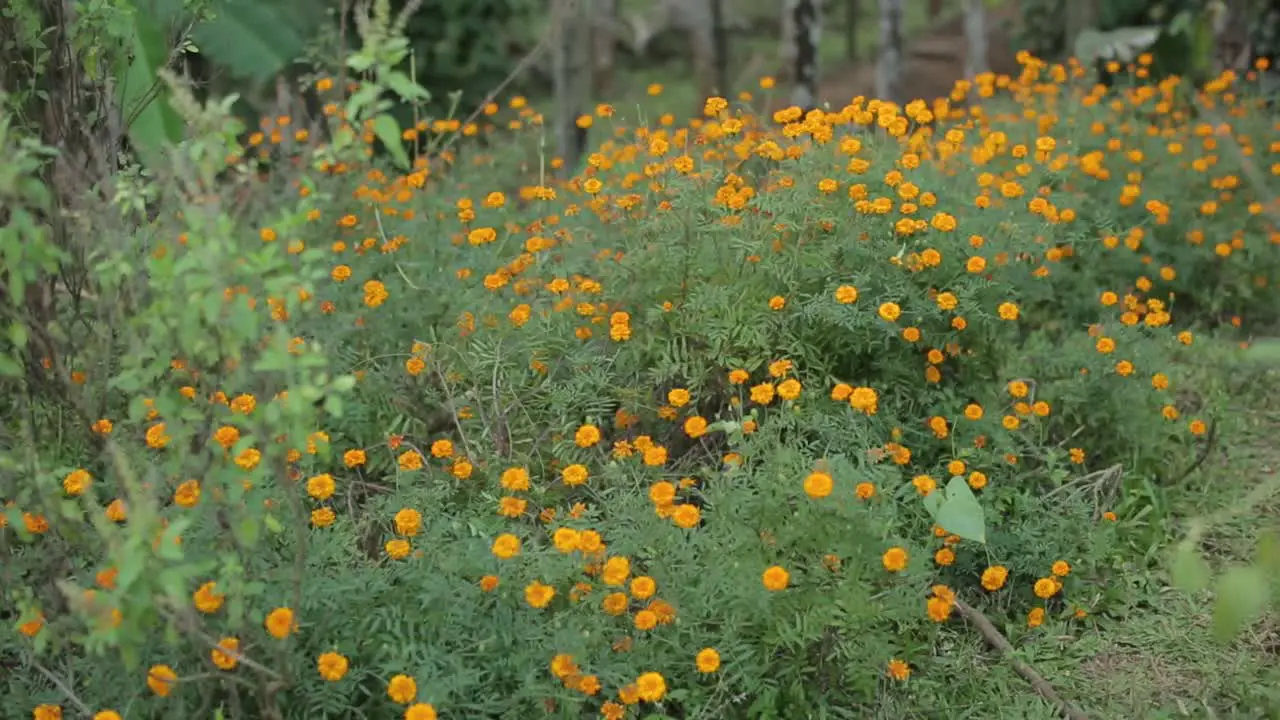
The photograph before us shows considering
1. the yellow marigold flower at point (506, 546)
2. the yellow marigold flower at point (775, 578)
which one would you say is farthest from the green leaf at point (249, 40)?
the yellow marigold flower at point (775, 578)

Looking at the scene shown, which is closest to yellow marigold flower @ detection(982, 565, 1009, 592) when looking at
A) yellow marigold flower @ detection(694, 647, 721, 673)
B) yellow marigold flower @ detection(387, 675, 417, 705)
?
yellow marigold flower @ detection(694, 647, 721, 673)

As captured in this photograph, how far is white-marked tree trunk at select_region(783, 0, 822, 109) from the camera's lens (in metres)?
7.41

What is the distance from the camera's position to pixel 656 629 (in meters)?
3.01

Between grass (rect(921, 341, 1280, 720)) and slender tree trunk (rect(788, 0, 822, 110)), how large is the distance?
3986 mm

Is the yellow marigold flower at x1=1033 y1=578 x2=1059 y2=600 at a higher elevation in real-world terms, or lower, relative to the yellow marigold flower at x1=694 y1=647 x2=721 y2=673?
lower

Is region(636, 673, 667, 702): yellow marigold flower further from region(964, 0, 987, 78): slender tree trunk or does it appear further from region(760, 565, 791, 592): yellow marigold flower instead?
region(964, 0, 987, 78): slender tree trunk

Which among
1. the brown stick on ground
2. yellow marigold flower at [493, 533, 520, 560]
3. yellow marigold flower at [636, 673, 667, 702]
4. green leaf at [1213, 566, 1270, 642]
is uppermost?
green leaf at [1213, 566, 1270, 642]

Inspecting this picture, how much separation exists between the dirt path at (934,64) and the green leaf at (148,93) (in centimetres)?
760

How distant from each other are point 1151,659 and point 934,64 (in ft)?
32.9

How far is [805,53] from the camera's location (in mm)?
7484

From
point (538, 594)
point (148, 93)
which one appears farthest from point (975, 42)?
point (538, 594)

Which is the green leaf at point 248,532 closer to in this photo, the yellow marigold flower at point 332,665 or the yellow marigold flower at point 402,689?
the yellow marigold flower at point 332,665

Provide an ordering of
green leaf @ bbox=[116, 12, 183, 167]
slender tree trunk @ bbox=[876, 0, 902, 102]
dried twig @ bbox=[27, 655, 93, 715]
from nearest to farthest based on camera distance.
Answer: dried twig @ bbox=[27, 655, 93, 715] → green leaf @ bbox=[116, 12, 183, 167] → slender tree trunk @ bbox=[876, 0, 902, 102]

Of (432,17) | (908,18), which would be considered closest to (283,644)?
(432,17)
